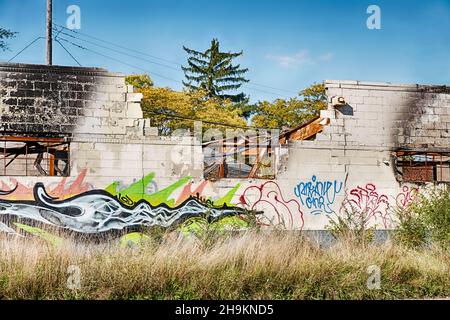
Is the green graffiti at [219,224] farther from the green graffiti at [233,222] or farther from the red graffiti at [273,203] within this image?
the red graffiti at [273,203]

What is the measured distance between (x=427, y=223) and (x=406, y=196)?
6.35 ft

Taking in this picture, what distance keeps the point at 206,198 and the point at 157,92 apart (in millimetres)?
19106

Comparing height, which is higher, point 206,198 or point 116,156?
point 116,156

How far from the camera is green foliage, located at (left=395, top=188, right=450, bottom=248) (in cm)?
1336

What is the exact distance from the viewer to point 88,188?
13.9m

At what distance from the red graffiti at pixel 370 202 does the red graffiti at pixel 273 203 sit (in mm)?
1566

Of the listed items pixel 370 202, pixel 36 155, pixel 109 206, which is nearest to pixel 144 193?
pixel 109 206

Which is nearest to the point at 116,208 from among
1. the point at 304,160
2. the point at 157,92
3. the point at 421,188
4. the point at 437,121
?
the point at 304,160

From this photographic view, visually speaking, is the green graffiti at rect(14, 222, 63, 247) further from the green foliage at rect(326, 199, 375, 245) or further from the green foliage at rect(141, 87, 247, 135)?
the green foliage at rect(141, 87, 247, 135)

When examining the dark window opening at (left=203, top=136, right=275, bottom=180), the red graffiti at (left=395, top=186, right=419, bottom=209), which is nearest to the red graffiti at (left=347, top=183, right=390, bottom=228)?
the red graffiti at (left=395, top=186, right=419, bottom=209)

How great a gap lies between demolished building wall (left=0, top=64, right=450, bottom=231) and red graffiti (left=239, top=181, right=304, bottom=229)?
0.03 metres

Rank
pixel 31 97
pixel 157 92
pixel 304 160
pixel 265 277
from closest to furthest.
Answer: pixel 265 277 → pixel 31 97 → pixel 304 160 → pixel 157 92

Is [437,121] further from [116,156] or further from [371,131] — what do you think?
[116,156]

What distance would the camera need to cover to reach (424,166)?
16.5 metres
